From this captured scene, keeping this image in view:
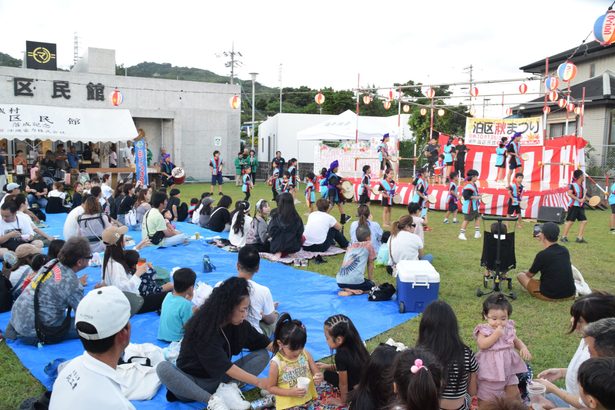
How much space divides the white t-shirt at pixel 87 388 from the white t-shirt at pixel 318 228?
7.44m

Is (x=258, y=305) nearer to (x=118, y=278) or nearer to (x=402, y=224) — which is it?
(x=118, y=278)

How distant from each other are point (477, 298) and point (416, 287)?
3.83 ft

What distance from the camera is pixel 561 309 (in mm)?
6629

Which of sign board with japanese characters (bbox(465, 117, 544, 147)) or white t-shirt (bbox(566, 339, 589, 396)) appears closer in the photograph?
white t-shirt (bbox(566, 339, 589, 396))

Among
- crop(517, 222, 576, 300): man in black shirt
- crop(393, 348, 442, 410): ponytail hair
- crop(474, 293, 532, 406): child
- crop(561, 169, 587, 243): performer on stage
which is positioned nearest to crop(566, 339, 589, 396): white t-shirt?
crop(474, 293, 532, 406): child

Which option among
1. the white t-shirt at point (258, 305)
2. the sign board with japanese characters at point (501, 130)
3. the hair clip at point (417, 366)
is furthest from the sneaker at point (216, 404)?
the sign board with japanese characters at point (501, 130)

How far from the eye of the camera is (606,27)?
29.2 ft

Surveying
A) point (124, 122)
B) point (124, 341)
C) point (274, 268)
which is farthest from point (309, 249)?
point (124, 122)

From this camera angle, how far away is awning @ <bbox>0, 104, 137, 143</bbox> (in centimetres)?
1884

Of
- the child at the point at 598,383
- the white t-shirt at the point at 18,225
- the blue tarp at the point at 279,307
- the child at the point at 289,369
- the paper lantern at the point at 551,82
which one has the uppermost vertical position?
the paper lantern at the point at 551,82

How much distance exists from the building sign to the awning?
3.43 metres

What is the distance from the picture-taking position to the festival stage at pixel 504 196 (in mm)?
14781

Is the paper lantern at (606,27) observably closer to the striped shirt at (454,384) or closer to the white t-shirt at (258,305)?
the white t-shirt at (258,305)

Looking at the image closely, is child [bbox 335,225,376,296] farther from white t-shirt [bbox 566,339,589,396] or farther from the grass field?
white t-shirt [bbox 566,339,589,396]
